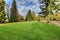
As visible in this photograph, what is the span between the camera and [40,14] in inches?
130

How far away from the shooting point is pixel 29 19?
327 cm

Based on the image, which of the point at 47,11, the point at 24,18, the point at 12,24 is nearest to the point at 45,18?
the point at 47,11

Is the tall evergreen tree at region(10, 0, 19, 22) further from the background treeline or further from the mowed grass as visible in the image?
the mowed grass

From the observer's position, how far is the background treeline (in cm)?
325

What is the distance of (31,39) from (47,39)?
0.29 m

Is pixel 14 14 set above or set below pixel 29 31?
above

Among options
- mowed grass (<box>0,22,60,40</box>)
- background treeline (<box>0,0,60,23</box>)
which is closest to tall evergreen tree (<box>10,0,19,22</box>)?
background treeline (<box>0,0,60,23</box>)

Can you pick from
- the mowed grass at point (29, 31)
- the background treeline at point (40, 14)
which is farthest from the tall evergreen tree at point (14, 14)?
the mowed grass at point (29, 31)

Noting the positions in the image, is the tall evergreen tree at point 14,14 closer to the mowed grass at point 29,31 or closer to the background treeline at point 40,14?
the background treeline at point 40,14

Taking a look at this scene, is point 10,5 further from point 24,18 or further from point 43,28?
point 43,28

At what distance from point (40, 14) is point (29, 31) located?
1.26 ft

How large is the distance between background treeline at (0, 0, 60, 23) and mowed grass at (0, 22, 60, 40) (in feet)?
0.31

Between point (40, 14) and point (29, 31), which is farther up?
point (40, 14)

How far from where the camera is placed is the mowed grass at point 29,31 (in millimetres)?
3131
